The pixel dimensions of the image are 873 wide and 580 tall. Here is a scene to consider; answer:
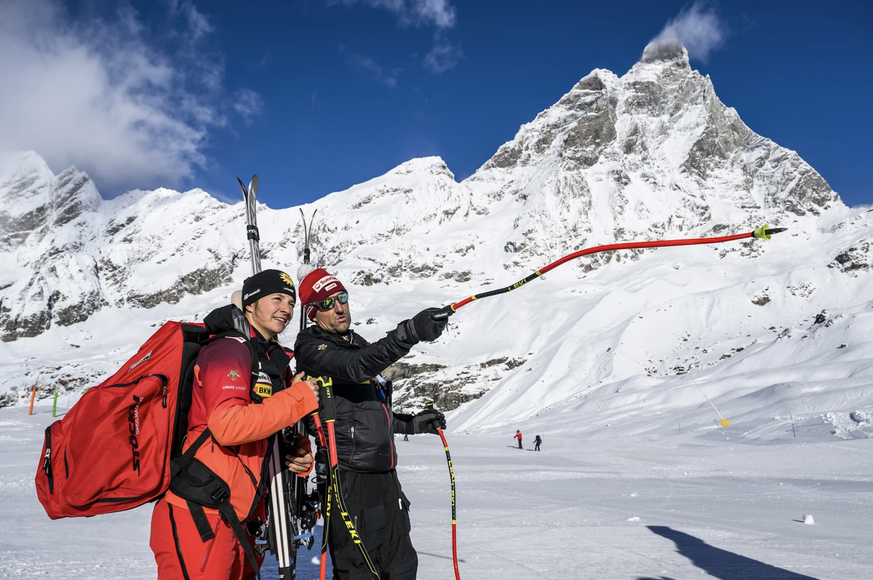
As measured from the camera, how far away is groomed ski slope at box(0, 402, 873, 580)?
5.35m

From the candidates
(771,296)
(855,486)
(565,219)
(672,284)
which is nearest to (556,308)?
(672,284)

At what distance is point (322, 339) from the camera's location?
3.67 m

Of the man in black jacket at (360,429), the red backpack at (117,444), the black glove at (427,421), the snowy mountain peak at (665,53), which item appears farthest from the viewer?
the snowy mountain peak at (665,53)

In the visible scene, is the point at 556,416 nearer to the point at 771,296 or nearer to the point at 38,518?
the point at 38,518

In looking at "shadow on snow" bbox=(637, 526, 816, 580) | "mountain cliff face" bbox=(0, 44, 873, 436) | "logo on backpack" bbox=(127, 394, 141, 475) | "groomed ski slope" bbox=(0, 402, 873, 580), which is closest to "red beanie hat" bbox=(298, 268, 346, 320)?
"logo on backpack" bbox=(127, 394, 141, 475)

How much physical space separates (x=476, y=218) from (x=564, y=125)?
44.8 m

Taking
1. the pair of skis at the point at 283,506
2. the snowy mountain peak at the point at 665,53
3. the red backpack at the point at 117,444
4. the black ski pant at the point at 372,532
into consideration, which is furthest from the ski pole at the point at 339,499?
the snowy mountain peak at the point at 665,53

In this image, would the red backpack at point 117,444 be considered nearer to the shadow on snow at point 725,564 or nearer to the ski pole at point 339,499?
the ski pole at point 339,499

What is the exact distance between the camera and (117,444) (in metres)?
2.29

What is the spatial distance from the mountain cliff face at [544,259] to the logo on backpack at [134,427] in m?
29.9

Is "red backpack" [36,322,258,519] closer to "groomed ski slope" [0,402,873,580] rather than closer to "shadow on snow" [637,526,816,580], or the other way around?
"groomed ski slope" [0,402,873,580]

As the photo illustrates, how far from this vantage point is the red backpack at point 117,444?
7.37ft

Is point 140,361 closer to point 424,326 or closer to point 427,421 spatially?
point 424,326

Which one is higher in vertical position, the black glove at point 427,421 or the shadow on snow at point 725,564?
the black glove at point 427,421
